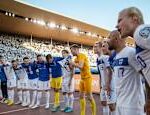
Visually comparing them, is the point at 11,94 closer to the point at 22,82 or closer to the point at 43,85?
the point at 22,82

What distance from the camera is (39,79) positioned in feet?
34.4

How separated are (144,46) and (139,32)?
0.09 metres

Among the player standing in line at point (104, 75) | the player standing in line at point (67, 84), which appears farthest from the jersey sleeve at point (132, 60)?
the player standing in line at point (67, 84)

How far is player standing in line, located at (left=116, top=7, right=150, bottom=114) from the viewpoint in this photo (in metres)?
1.80

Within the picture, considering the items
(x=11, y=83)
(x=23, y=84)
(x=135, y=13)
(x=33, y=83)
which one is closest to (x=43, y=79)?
(x=33, y=83)

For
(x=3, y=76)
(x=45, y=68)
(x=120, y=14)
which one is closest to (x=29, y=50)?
(x=3, y=76)

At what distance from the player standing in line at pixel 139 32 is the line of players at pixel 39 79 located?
6.75 m

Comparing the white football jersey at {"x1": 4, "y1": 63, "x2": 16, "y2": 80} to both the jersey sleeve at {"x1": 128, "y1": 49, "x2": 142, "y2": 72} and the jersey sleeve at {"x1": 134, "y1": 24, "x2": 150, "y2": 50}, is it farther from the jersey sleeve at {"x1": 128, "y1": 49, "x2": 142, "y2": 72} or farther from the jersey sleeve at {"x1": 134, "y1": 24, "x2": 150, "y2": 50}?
the jersey sleeve at {"x1": 134, "y1": 24, "x2": 150, "y2": 50}

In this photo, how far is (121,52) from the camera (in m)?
3.08

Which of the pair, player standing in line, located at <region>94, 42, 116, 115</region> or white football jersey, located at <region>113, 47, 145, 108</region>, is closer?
white football jersey, located at <region>113, 47, 145, 108</region>

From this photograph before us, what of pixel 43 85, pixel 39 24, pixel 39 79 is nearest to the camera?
pixel 43 85

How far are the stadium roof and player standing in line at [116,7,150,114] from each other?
77.0 ft

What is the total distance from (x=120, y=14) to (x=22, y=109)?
27.2ft

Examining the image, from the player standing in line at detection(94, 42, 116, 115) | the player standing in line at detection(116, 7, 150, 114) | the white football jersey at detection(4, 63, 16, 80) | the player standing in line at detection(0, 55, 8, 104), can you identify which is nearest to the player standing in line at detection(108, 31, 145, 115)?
the player standing in line at detection(116, 7, 150, 114)
